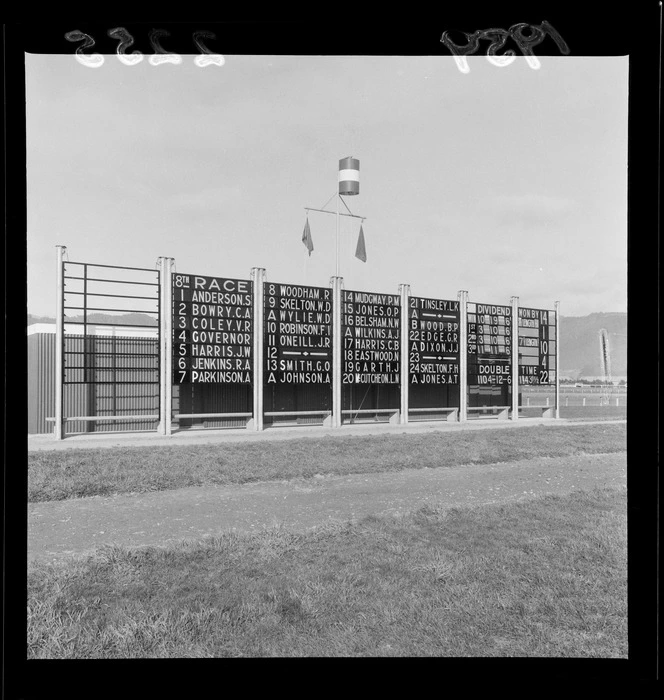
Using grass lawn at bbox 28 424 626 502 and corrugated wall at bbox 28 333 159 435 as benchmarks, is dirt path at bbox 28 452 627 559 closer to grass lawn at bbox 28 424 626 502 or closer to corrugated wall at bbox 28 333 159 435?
grass lawn at bbox 28 424 626 502

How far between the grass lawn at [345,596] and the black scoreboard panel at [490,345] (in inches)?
380

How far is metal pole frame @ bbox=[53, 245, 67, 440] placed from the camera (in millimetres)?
10047

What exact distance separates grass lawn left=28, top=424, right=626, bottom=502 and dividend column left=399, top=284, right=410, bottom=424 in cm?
134

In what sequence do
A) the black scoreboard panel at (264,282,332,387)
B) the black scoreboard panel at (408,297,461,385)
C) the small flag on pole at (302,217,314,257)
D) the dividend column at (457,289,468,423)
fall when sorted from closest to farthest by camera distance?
the small flag on pole at (302,217,314,257) → the black scoreboard panel at (264,282,332,387) → the black scoreboard panel at (408,297,461,385) → the dividend column at (457,289,468,423)

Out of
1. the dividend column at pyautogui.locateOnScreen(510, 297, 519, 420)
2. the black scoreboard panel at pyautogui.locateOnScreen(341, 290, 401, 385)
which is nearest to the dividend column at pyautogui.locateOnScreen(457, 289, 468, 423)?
the dividend column at pyautogui.locateOnScreen(510, 297, 519, 420)

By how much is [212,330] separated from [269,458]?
9.55ft

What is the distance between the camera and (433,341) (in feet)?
47.3

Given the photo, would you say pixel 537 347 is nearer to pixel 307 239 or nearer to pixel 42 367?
pixel 307 239

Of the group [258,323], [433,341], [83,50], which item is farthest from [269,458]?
[83,50]

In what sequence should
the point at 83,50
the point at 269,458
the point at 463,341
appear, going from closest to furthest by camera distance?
the point at 83,50 < the point at 269,458 < the point at 463,341
